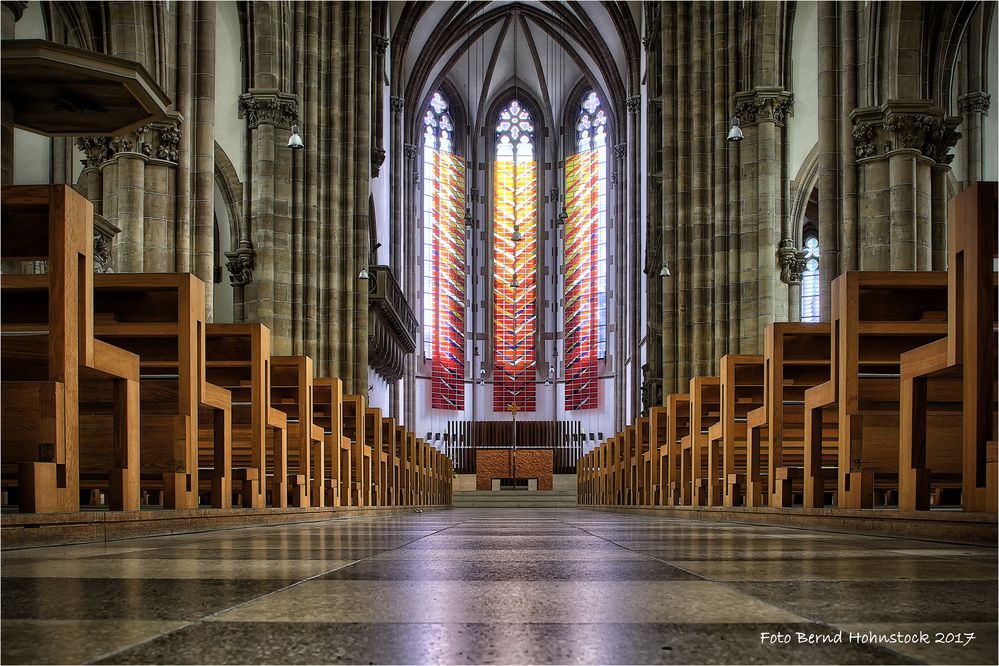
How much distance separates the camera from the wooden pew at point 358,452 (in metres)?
9.82

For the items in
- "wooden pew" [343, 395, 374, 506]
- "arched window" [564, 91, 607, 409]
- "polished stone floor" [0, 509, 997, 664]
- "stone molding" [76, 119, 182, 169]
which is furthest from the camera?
"arched window" [564, 91, 607, 409]

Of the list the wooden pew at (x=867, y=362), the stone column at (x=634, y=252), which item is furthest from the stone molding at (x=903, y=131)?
the stone column at (x=634, y=252)

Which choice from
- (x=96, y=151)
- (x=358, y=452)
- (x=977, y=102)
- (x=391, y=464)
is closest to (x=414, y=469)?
(x=391, y=464)

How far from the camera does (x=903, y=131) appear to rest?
1045cm

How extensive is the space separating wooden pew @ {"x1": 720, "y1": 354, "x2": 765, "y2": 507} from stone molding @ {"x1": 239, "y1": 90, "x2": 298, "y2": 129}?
9669 mm

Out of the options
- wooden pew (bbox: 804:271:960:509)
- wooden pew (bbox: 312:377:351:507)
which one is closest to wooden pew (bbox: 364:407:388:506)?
wooden pew (bbox: 312:377:351:507)

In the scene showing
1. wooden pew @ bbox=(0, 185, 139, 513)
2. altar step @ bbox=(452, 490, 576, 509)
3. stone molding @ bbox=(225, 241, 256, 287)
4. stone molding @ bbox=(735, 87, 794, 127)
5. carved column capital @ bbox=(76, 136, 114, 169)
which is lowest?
altar step @ bbox=(452, 490, 576, 509)

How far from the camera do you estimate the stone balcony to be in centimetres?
1952

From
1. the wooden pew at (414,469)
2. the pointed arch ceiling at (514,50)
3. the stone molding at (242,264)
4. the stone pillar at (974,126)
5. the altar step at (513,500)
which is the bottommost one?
the altar step at (513,500)

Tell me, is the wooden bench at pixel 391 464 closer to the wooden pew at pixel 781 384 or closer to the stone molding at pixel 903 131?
the stone molding at pixel 903 131

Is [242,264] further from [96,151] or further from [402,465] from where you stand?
[96,151]

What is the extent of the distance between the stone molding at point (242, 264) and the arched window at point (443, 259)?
17707 mm

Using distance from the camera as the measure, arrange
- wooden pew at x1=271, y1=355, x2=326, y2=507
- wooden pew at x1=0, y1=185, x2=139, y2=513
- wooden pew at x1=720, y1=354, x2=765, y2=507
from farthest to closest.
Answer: wooden pew at x1=271, y1=355, x2=326, y2=507
wooden pew at x1=720, y1=354, x2=765, y2=507
wooden pew at x1=0, y1=185, x2=139, y2=513

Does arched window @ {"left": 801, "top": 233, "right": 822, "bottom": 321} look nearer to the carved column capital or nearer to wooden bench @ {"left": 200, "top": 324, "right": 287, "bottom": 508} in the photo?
the carved column capital
